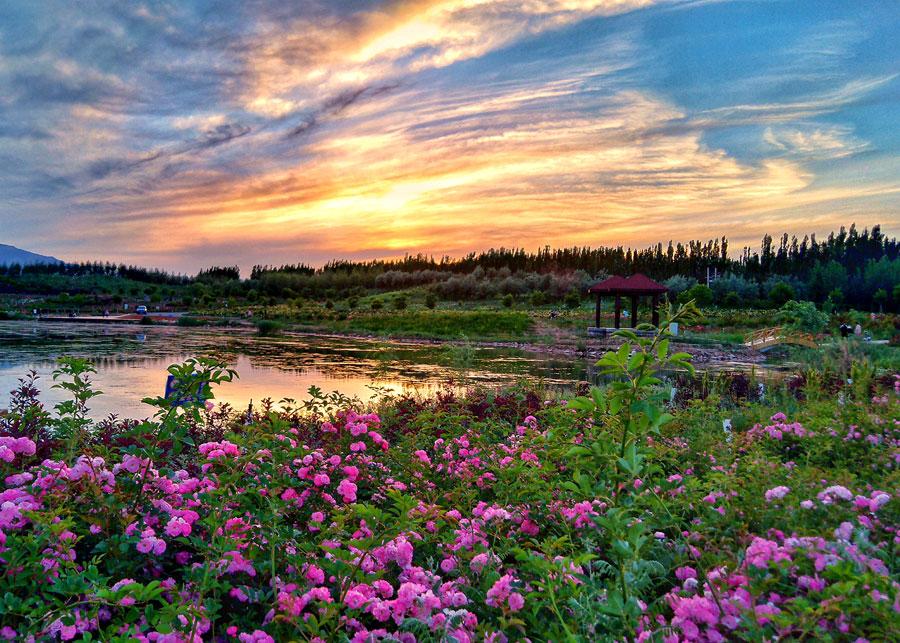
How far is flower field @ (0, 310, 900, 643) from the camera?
1456mm

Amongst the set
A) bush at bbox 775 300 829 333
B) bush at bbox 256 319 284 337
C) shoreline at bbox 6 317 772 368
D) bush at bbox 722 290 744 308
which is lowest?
bush at bbox 256 319 284 337

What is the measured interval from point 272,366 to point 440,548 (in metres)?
14.1

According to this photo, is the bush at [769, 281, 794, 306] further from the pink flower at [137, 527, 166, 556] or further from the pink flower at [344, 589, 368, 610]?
the pink flower at [137, 527, 166, 556]

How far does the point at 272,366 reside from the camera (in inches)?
606

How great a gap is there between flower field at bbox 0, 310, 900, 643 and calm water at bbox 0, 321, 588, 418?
5.58 meters

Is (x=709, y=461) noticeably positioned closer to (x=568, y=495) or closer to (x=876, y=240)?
(x=568, y=495)

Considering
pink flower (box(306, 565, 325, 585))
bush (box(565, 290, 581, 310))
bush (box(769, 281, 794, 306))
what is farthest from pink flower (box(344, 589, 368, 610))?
bush (box(769, 281, 794, 306))

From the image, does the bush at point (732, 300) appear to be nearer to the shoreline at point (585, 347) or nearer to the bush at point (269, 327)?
the shoreline at point (585, 347)

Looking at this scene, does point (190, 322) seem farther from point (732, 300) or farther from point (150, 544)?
point (732, 300)

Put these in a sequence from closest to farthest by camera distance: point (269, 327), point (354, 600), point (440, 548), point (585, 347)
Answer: point (354, 600) < point (440, 548) < point (585, 347) < point (269, 327)

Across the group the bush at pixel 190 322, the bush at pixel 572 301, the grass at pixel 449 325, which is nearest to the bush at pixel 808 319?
the grass at pixel 449 325

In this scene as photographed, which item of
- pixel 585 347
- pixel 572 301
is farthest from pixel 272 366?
pixel 572 301

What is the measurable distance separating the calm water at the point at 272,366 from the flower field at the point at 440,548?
5.58 metres

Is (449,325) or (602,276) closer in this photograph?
(449,325)
